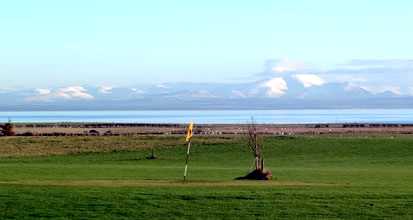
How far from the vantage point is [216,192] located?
25.3 m

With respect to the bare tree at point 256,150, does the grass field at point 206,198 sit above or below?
below

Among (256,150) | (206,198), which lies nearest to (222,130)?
(256,150)

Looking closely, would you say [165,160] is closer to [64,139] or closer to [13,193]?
[64,139]

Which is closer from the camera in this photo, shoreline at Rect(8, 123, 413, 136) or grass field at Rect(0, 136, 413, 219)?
grass field at Rect(0, 136, 413, 219)

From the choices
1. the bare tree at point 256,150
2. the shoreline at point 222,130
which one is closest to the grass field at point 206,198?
the bare tree at point 256,150

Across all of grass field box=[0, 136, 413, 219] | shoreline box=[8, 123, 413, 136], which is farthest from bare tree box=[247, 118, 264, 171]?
shoreline box=[8, 123, 413, 136]

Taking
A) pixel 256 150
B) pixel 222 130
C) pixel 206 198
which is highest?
pixel 222 130

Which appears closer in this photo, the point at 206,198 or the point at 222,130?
the point at 206,198

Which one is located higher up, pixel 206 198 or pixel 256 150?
pixel 256 150

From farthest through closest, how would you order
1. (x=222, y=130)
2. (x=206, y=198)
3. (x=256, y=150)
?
(x=222, y=130) < (x=256, y=150) < (x=206, y=198)

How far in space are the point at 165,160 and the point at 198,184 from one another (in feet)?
99.4

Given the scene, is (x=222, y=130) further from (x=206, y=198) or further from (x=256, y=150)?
(x=206, y=198)

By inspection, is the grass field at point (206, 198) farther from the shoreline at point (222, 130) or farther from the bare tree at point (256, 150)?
the shoreline at point (222, 130)

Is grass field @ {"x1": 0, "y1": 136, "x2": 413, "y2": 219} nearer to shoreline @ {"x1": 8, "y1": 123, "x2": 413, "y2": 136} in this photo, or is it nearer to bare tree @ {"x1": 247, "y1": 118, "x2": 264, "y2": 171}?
bare tree @ {"x1": 247, "y1": 118, "x2": 264, "y2": 171}
